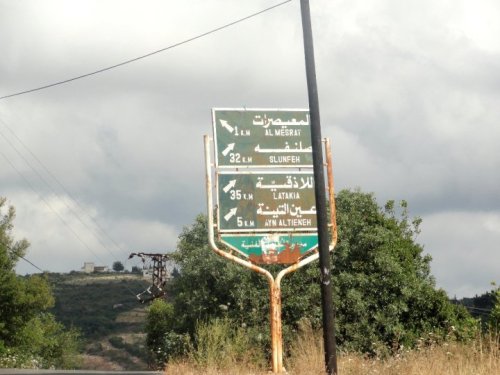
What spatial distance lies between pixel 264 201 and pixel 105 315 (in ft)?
375

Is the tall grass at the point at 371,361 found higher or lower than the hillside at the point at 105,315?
lower

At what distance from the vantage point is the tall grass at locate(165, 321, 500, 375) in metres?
15.3

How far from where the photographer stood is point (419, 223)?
166 feet

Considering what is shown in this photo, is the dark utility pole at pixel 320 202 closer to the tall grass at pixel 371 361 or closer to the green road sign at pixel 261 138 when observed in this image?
the tall grass at pixel 371 361

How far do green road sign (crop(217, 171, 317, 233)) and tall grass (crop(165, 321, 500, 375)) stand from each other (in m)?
2.94

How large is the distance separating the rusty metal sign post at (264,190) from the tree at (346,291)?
Result: 49.0 feet

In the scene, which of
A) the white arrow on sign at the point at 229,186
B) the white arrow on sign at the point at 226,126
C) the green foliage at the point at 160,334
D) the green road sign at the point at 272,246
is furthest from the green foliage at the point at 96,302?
the white arrow on sign at the point at 226,126

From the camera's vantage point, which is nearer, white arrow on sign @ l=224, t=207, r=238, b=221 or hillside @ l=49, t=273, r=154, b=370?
white arrow on sign @ l=224, t=207, r=238, b=221

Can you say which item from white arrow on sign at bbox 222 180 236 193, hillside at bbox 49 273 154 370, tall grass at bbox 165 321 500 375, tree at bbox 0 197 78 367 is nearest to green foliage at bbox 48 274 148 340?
hillside at bbox 49 273 154 370

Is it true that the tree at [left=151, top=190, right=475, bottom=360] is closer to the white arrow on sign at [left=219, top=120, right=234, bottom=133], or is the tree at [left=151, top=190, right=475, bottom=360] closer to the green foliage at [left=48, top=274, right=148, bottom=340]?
the white arrow on sign at [left=219, top=120, right=234, bottom=133]

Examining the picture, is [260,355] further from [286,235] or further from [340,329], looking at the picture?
[340,329]

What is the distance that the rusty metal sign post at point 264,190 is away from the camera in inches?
816

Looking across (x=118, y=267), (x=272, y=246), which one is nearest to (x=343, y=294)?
(x=272, y=246)

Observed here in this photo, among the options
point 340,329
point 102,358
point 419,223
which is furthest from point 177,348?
point 102,358
